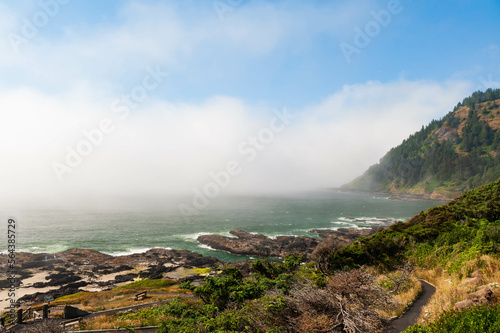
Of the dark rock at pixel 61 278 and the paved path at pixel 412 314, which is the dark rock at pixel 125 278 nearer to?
the dark rock at pixel 61 278

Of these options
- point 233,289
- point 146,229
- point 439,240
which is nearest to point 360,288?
point 233,289

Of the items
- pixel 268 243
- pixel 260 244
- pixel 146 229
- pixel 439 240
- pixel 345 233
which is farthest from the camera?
pixel 146 229

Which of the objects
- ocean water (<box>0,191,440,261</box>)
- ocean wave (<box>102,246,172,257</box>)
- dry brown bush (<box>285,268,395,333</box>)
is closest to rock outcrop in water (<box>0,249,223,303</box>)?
ocean wave (<box>102,246,172,257</box>)

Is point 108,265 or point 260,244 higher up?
point 108,265

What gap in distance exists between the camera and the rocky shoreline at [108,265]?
35.2m

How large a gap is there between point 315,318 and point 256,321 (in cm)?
186

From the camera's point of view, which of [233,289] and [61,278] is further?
[61,278]

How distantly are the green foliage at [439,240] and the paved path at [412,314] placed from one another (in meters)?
4.93

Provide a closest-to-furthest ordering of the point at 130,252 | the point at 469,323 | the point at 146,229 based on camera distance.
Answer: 1. the point at 469,323
2. the point at 130,252
3. the point at 146,229

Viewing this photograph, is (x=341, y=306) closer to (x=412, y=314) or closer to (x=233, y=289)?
(x=412, y=314)

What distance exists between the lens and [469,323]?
6262 millimetres

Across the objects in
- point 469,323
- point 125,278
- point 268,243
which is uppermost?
point 469,323

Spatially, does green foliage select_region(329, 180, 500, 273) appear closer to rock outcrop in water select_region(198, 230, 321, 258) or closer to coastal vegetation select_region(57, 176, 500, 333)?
coastal vegetation select_region(57, 176, 500, 333)

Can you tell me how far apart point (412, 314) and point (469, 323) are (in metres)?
5.05
